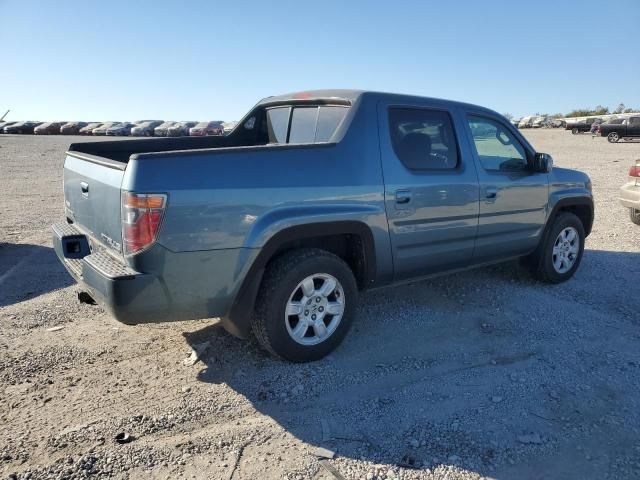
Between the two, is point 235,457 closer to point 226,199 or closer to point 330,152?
point 226,199

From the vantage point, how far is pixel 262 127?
5.14 metres

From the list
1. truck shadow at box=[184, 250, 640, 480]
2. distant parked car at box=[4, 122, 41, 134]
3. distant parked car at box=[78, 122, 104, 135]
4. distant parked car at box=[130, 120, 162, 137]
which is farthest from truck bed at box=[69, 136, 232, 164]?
distant parked car at box=[4, 122, 41, 134]

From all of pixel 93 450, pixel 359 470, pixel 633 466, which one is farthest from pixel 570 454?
pixel 93 450

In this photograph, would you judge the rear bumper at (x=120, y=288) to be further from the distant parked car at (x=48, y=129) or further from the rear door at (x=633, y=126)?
the distant parked car at (x=48, y=129)

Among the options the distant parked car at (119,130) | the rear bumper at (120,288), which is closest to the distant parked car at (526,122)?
the distant parked car at (119,130)

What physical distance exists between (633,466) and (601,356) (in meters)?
1.36

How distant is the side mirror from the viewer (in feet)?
16.2

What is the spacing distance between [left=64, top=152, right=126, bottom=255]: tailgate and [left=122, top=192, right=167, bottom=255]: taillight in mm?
126

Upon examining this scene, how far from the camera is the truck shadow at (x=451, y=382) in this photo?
9.38 feet

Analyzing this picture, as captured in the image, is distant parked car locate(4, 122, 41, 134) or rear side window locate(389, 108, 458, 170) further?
Answer: distant parked car locate(4, 122, 41, 134)

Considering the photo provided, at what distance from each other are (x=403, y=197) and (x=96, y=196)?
2.18 m

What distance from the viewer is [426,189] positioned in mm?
4078

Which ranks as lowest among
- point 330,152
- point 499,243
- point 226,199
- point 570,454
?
point 570,454

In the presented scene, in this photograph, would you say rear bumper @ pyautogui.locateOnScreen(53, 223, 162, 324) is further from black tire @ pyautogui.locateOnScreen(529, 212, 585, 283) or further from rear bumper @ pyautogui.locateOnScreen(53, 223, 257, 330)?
black tire @ pyautogui.locateOnScreen(529, 212, 585, 283)
